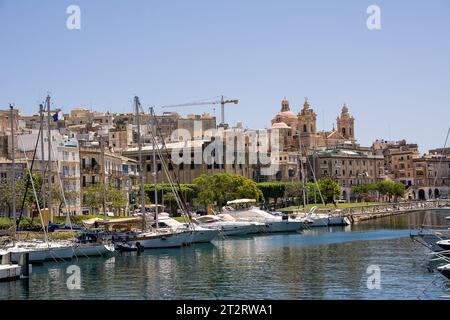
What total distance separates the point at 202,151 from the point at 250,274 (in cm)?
8361

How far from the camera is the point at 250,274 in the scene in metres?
41.5

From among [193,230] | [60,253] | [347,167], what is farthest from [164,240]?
[347,167]

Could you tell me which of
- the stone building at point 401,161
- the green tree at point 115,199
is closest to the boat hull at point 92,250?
the green tree at point 115,199

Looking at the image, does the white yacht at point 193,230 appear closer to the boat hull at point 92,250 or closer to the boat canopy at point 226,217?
the boat hull at point 92,250

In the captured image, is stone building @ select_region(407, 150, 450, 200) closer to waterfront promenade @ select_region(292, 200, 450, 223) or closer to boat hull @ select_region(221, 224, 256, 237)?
waterfront promenade @ select_region(292, 200, 450, 223)

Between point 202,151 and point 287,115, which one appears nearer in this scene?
point 202,151

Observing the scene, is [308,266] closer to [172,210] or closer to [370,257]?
[370,257]

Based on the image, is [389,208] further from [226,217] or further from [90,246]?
[90,246]

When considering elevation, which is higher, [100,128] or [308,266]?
[100,128]

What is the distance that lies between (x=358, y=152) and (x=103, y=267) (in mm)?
121763

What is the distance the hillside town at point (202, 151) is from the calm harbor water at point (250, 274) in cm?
3119

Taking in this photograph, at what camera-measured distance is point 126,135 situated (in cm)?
14438
